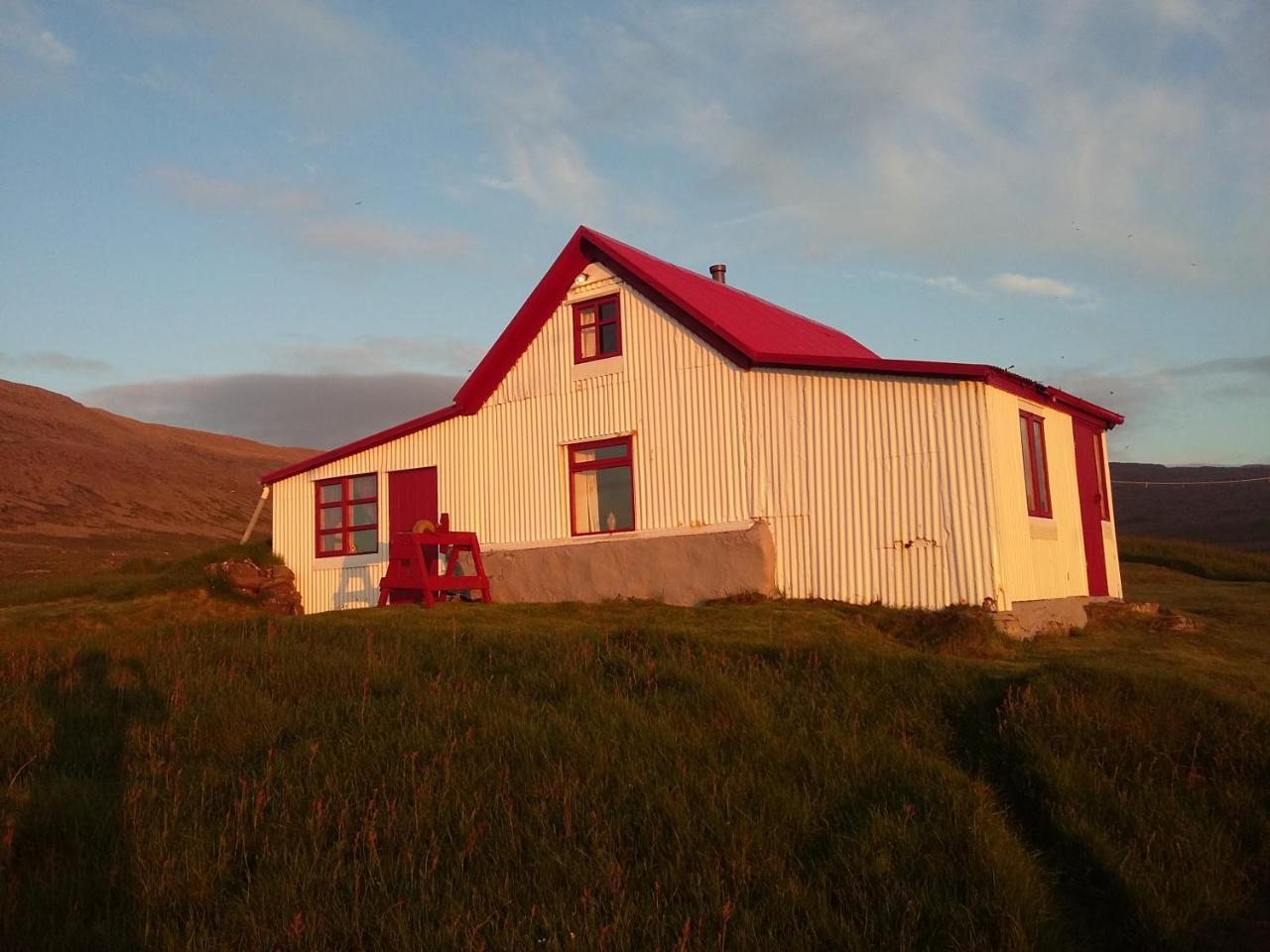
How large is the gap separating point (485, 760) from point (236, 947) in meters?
2.12

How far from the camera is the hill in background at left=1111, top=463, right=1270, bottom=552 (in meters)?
64.1

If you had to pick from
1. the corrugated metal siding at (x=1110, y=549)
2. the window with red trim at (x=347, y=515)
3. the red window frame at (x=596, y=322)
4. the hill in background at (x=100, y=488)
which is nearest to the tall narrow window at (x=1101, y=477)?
the corrugated metal siding at (x=1110, y=549)

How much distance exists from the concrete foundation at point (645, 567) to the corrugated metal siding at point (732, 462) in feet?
1.29

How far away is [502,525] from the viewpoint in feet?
64.0

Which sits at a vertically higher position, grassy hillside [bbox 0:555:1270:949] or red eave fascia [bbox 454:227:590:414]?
red eave fascia [bbox 454:227:590:414]

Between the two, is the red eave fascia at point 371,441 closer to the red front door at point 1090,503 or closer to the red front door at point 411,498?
the red front door at point 411,498

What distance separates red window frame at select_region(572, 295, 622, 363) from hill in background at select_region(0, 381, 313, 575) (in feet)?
93.0

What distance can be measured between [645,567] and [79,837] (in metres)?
11.8

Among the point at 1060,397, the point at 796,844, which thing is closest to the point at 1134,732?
the point at 796,844

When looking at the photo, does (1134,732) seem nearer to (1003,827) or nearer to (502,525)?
(1003,827)

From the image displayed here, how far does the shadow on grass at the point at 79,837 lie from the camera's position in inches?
194

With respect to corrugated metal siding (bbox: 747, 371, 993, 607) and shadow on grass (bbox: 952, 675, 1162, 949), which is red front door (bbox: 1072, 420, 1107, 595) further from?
shadow on grass (bbox: 952, 675, 1162, 949)

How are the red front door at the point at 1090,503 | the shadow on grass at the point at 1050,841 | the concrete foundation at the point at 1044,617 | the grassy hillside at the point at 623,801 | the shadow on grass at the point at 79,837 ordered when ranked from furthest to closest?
1. the red front door at the point at 1090,503
2. the concrete foundation at the point at 1044,617
3. the shadow on grass at the point at 1050,841
4. the grassy hillside at the point at 623,801
5. the shadow on grass at the point at 79,837

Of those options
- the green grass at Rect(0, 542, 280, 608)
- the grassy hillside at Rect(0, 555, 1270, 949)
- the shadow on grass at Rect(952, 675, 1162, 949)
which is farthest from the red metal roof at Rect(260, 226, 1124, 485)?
the shadow on grass at Rect(952, 675, 1162, 949)
